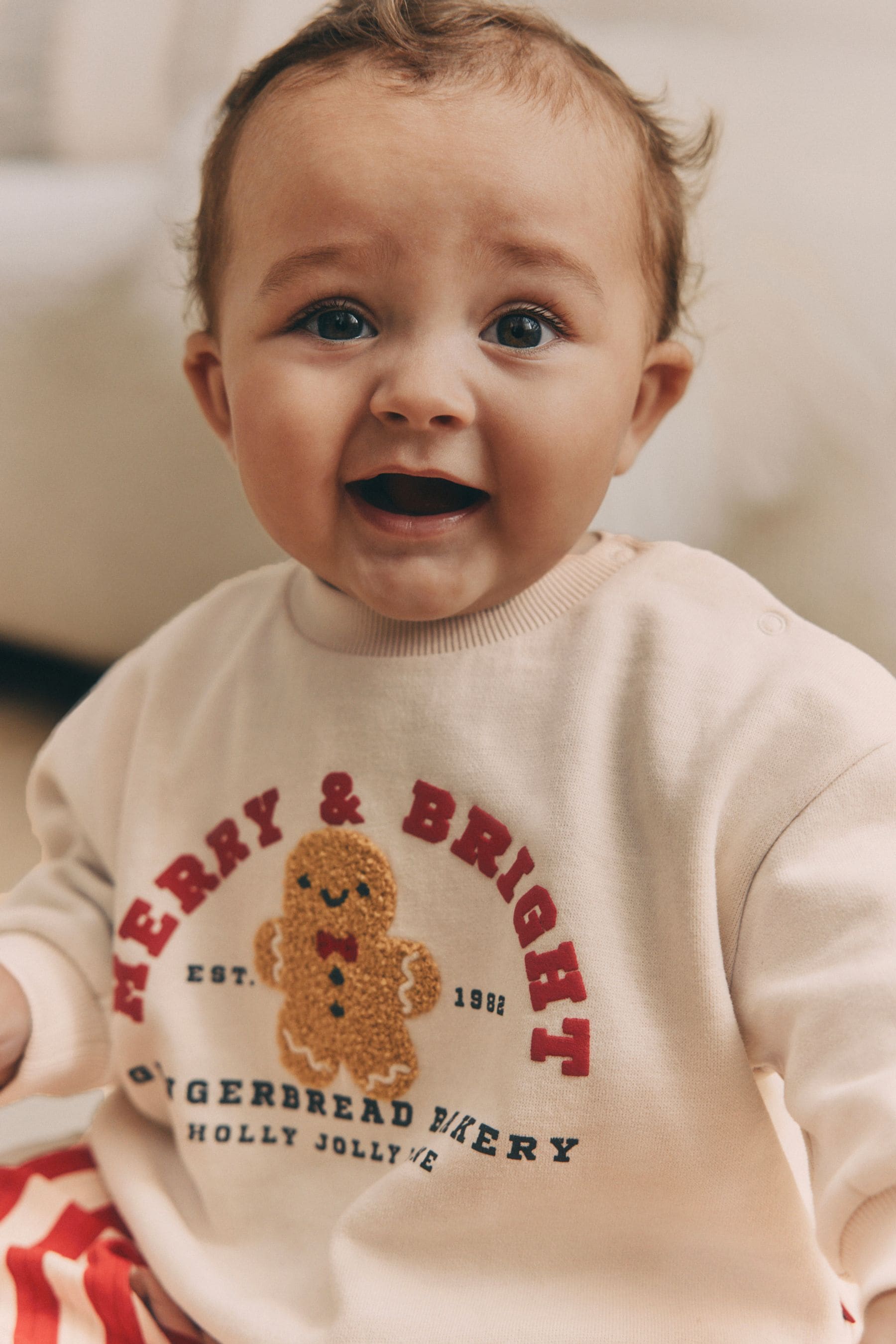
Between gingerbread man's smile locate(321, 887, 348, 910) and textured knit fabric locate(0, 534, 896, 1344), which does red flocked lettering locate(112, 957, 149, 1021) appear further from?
gingerbread man's smile locate(321, 887, 348, 910)

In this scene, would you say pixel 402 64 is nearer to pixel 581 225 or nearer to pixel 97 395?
pixel 581 225

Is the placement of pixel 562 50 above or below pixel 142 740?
above

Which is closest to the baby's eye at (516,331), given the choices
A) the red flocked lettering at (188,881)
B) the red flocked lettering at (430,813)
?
the red flocked lettering at (430,813)

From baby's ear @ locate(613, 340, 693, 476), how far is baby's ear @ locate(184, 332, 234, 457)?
0.23m

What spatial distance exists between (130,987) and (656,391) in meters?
0.47

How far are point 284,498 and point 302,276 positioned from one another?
11cm

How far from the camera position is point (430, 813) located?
0.69 meters

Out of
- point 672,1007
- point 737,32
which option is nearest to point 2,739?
point 672,1007

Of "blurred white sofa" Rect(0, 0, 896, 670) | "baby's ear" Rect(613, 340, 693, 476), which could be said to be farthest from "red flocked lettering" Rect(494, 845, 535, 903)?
"blurred white sofa" Rect(0, 0, 896, 670)

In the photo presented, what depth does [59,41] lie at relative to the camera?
3.28 feet

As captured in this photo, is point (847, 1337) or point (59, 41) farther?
point (59, 41)

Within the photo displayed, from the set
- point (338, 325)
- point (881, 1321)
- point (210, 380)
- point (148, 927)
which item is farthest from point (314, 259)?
point (881, 1321)

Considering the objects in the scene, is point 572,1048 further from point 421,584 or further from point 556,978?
point 421,584

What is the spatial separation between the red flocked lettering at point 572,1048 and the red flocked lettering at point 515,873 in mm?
71
